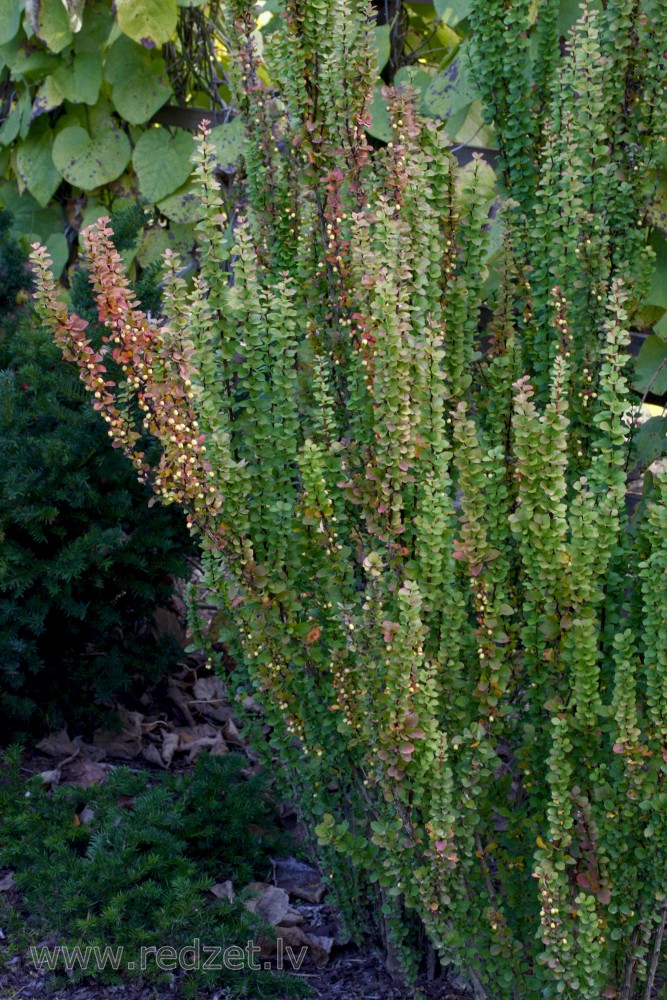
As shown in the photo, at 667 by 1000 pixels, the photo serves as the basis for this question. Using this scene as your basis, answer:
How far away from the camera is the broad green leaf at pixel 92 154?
12.7ft

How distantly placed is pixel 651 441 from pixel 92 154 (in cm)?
241

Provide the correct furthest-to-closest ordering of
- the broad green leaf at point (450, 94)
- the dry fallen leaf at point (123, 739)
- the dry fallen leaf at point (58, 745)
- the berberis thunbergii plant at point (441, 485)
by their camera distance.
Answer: the dry fallen leaf at point (123, 739), the dry fallen leaf at point (58, 745), the broad green leaf at point (450, 94), the berberis thunbergii plant at point (441, 485)

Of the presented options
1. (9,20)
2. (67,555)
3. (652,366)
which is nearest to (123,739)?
(67,555)

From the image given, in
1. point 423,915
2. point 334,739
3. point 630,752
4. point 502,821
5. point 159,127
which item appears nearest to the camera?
point 630,752

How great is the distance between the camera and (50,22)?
370 cm

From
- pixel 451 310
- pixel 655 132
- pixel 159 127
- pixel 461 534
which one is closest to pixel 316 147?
pixel 451 310

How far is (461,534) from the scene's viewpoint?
1692mm

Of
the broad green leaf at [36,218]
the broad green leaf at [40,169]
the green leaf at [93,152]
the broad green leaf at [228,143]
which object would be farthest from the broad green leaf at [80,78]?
the broad green leaf at [228,143]

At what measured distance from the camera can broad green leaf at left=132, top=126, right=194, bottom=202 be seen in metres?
3.72

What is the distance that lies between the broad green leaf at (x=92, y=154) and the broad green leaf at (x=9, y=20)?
14.3 inches

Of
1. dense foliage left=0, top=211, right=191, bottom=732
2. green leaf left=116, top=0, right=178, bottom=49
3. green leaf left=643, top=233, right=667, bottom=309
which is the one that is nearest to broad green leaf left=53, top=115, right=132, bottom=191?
green leaf left=116, top=0, right=178, bottom=49

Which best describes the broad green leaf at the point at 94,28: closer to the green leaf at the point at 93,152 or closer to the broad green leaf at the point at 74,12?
the broad green leaf at the point at 74,12

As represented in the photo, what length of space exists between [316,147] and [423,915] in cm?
138

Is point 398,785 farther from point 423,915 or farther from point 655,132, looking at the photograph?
point 655,132
